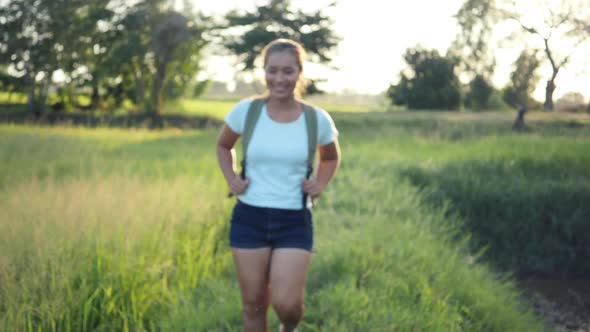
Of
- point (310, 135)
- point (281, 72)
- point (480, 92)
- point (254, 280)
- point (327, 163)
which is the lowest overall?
point (254, 280)

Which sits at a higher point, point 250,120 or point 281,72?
point 281,72

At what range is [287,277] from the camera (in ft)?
8.77

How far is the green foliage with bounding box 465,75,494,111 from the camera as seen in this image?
1534 cm

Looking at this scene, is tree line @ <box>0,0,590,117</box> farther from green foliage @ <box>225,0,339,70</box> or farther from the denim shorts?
the denim shorts

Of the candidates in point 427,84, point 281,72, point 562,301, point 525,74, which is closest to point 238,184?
point 281,72

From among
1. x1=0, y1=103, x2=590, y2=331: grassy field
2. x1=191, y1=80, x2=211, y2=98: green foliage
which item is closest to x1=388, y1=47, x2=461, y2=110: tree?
x1=0, y1=103, x2=590, y2=331: grassy field

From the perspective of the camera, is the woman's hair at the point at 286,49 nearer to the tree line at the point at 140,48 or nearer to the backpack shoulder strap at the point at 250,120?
the backpack shoulder strap at the point at 250,120

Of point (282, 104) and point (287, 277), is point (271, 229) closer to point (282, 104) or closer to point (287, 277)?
point (287, 277)

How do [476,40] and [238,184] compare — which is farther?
[476,40]

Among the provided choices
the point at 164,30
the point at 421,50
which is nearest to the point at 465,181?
the point at 421,50

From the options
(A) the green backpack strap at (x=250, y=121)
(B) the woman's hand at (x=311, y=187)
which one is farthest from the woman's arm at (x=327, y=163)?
(A) the green backpack strap at (x=250, y=121)

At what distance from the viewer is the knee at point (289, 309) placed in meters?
2.71

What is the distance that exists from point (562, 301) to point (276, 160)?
21.7 feet

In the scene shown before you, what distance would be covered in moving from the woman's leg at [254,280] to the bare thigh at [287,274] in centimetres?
7
